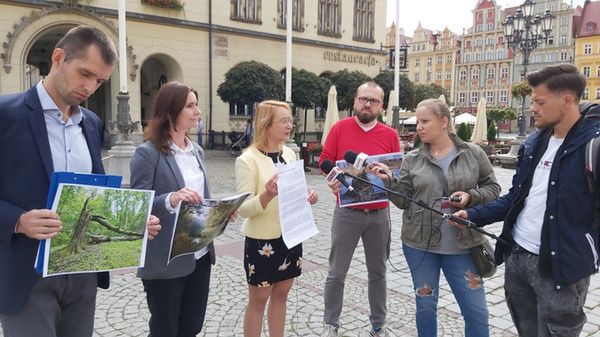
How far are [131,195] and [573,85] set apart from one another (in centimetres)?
241

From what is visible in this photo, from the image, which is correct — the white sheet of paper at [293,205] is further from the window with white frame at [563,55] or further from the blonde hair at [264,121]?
the window with white frame at [563,55]

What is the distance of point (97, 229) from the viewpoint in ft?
6.91

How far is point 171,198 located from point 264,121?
1.02 meters

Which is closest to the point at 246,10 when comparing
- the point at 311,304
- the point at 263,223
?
the point at 311,304

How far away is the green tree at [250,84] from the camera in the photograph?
68.4ft

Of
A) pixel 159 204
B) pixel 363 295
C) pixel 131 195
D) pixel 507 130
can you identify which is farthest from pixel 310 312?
pixel 507 130

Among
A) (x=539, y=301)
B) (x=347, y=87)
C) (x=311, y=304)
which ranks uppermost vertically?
(x=347, y=87)

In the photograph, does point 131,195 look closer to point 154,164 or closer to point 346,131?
point 154,164

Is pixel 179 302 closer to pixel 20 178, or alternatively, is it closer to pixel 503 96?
pixel 20 178

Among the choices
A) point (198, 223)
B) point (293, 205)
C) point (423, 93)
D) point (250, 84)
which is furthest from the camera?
point (423, 93)

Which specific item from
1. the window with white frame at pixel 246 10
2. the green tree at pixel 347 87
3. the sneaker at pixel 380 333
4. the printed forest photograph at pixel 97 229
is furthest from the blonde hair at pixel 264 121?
the green tree at pixel 347 87

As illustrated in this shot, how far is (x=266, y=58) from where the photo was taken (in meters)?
26.0

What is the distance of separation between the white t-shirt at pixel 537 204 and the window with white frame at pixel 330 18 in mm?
26967

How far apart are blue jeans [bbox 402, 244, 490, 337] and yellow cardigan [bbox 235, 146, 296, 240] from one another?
1.02 metres
